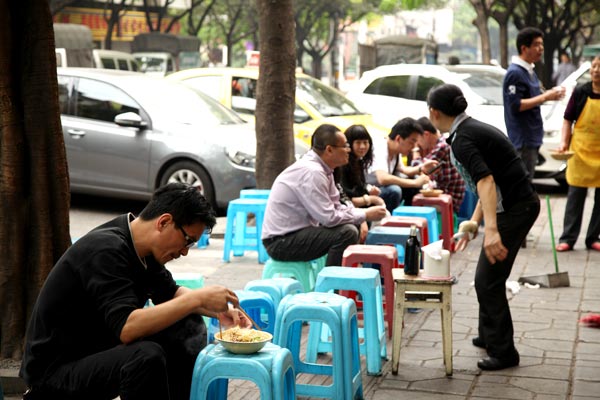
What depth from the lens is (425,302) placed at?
5.79m

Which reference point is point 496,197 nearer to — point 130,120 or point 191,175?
point 191,175

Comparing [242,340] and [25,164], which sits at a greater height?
[25,164]

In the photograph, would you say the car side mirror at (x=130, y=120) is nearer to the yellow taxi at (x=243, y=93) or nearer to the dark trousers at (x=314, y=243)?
the yellow taxi at (x=243, y=93)

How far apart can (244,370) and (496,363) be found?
82.9 inches

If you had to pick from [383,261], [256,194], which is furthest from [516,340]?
[256,194]

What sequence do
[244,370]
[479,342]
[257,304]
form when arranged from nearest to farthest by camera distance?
[244,370]
[257,304]
[479,342]

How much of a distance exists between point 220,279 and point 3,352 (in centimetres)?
300

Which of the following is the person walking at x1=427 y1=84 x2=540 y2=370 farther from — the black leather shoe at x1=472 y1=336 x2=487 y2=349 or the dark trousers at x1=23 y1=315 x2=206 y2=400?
the dark trousers at x1=23 y1=315 x2=206 y2=400

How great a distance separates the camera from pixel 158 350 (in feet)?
13.0

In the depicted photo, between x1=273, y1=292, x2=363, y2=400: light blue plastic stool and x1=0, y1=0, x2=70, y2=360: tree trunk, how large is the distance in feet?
4.47

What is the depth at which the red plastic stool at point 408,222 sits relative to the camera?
7.92 m

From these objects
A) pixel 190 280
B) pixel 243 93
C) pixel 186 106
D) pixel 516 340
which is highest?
pixel 243 93

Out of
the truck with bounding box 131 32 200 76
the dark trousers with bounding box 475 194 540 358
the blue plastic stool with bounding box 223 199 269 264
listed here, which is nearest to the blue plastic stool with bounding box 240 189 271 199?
the blue plastic stool with bounding box 223 199 269 264

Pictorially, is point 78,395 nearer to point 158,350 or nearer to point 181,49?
point 158,350
